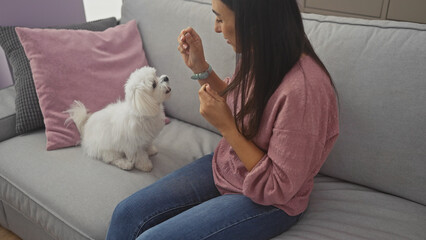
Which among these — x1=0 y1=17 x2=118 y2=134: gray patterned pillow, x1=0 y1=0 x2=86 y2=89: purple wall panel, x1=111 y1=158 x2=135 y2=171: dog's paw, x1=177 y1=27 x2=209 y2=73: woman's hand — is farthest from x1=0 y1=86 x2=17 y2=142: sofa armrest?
x1=177 y1=27 x2=209 y2=73: woman's hand

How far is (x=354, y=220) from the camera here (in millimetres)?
1087

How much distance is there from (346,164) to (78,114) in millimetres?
1057

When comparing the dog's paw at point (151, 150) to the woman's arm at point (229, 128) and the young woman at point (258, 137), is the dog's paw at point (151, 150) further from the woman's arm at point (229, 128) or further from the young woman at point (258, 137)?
the woman's arm at point (229, 128)

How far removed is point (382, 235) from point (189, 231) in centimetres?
55

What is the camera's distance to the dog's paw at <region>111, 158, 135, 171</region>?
1.38 metres

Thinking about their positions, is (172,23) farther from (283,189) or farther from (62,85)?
(283,189)

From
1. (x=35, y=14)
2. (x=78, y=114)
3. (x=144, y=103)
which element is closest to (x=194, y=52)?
(x=144, y=103)

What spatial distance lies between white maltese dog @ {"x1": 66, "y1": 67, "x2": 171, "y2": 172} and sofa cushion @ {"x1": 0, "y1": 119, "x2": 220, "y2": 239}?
42 millimetres

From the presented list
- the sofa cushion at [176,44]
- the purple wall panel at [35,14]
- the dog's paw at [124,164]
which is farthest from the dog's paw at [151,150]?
the purple wall panel at [35,14]

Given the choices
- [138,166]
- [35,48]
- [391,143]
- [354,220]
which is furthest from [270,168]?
[35,48]

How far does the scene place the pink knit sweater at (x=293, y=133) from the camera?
0.86 meters

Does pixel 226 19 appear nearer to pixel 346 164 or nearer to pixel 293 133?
pixel 293 133

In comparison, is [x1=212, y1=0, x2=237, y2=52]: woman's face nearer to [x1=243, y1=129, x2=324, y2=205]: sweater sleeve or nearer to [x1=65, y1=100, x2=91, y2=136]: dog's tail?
[x1=243, y1=129, x2=324, y2=205]: sweater sleeve

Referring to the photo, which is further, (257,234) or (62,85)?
(62,85)
